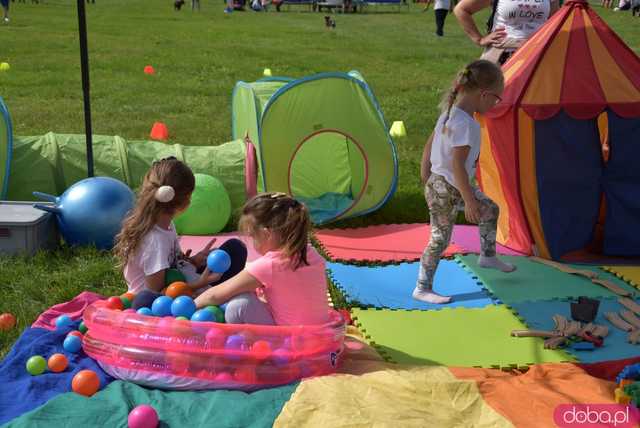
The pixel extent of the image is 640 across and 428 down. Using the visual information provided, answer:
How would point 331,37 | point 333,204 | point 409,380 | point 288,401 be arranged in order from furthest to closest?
point 331,37
point 333,204
point 409,380
point 288,401

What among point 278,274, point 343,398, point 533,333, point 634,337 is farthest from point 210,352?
point 634,337

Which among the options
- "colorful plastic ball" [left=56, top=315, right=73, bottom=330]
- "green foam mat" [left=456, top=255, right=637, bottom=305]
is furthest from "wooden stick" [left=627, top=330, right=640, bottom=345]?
"colorful plastic ball" [left=56, top=315, right=73, bottom=330]

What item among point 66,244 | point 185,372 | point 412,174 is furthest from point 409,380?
point 412,174

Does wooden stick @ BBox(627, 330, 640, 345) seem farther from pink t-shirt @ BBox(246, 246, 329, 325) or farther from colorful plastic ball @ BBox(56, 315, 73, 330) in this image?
colorful plastic ball @ BBox(56, 315, 73, 330)

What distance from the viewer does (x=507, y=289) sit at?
4.94m

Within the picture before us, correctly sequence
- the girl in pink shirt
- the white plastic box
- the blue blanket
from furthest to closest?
the white plastic box → the girl in pink shirt → the blue blanket

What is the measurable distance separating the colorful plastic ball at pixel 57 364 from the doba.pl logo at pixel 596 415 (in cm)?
224

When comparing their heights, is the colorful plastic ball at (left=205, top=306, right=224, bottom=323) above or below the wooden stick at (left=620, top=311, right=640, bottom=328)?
above

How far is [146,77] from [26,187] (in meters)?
7.69

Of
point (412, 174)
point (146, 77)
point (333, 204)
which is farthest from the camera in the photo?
point (146, 77)

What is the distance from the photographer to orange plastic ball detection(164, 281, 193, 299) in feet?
13.1

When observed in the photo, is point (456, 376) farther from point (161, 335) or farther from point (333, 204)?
point (333, 204)

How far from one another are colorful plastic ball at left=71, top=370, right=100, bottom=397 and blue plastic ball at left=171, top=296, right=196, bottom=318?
483 millimetres

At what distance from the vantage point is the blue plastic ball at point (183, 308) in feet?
12.2
